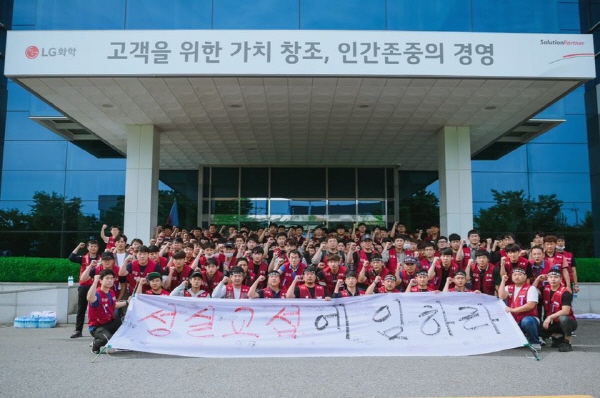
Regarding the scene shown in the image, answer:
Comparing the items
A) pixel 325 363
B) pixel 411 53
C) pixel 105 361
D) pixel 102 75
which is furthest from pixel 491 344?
pixel 102 75

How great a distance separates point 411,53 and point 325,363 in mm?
6909

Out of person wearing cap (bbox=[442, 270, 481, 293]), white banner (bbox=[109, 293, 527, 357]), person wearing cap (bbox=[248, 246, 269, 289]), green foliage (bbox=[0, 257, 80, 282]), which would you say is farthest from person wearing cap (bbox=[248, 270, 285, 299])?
green foliage (bbox=[0, 257, 80, 282])

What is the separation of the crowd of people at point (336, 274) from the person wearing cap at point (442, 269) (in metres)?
0.02

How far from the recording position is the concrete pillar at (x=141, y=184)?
15.0 metres

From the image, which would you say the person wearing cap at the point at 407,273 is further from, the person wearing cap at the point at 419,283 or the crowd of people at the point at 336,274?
the person wearing cap at the point at 419,283

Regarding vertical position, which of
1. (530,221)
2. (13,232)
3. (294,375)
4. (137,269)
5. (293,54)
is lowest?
(294,375)

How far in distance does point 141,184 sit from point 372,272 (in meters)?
7.86

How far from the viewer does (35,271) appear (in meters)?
15.6

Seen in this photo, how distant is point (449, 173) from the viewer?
15.1m

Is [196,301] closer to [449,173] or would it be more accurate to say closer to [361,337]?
[361,337]

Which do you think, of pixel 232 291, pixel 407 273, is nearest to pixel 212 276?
pixel 232 291

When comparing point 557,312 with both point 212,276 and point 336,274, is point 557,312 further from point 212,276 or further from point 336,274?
point 212,276

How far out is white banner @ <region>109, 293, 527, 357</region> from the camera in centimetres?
776

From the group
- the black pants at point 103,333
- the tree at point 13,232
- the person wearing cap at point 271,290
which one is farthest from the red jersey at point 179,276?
the tree at point 13,232
